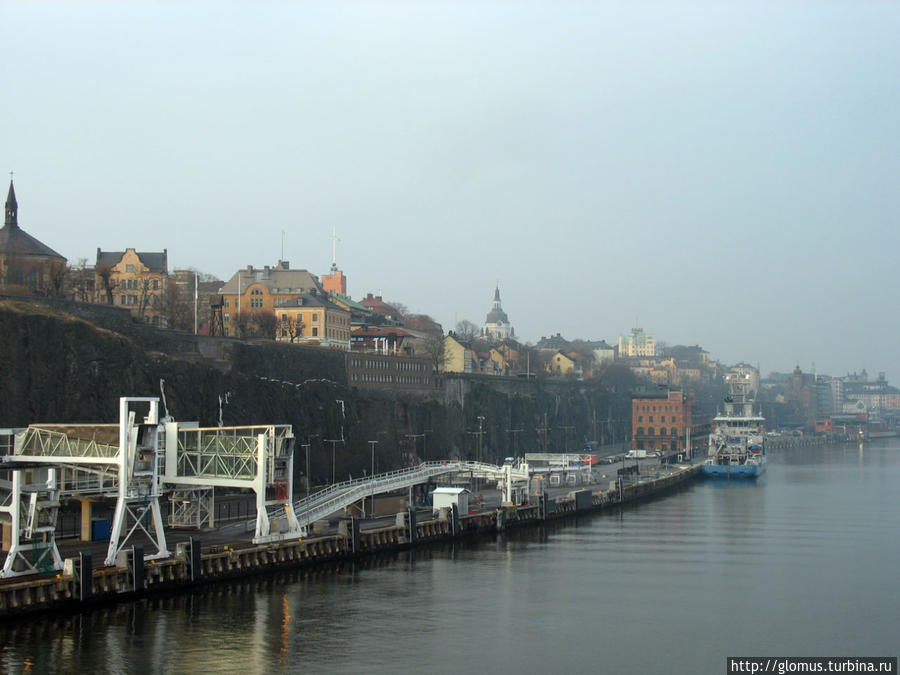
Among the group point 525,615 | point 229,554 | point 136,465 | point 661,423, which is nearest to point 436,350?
point 661,423

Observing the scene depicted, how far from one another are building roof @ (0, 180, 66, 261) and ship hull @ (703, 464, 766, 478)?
78.0 m

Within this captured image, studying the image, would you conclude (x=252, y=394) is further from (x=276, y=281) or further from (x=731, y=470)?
(x=731, y=470)

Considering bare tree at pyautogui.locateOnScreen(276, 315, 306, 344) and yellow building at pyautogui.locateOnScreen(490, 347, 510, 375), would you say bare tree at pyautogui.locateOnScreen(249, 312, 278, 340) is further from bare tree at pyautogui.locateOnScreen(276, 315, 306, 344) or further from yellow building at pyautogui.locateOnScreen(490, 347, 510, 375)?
yellow building at pyautogui.locateOnScreen(490, 347, 510, 375)

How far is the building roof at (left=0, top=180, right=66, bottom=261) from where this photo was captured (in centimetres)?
9312

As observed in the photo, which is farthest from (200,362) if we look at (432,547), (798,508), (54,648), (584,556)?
(798,508)

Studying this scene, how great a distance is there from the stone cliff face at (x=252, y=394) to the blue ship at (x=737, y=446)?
24649 millimetres

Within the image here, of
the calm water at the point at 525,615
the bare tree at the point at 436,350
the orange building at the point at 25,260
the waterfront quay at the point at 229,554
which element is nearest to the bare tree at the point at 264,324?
the orange building at the point at 25,260

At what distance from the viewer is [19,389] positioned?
62844 millimetres

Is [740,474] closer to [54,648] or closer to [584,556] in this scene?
[584,556]

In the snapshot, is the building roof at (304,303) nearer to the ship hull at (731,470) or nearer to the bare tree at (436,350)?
the bare tree at (436,350)

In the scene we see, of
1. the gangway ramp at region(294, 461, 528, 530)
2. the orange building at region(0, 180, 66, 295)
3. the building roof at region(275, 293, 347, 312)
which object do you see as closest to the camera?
the gangway ramp at region(294, 461, 528, 530)

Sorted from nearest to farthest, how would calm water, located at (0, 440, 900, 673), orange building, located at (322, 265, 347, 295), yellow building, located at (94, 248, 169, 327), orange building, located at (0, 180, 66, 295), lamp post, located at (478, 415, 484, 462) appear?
1. calm water, located at (0, 440, 900, 673)
2. orange building, located at (0, 180, 66, 295)
3. yellow building, located at (94, 248, 169, 327)
4. lamp post, located at (478, 415, 484, 462)
5. orange building, located at (322, 265, 347, 295)

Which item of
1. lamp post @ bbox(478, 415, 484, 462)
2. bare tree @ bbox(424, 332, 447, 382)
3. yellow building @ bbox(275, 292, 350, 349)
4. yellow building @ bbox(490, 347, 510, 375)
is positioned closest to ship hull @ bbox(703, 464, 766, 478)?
lamp post @ bbox(478, 415, 484, 462)

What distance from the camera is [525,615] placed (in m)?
43.5
